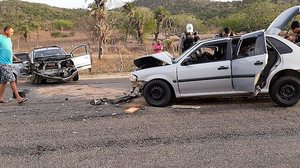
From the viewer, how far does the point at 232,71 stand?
845 centimetres

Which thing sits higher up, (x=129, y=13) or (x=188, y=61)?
(x=129, y=13)

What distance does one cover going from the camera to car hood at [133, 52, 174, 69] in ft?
30.2

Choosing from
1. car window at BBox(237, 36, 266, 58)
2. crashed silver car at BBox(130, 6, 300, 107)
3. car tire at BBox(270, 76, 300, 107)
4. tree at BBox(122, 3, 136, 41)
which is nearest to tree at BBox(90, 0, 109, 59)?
tree at BBox(122, 3, 136, 41)

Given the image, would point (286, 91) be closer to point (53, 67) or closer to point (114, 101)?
point (114, 101)

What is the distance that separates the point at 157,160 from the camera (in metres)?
5.21

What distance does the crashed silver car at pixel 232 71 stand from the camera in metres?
8.19

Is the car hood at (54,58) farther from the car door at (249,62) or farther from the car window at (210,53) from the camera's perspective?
the car door at (249,62)

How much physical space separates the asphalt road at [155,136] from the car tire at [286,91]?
0.16 metres

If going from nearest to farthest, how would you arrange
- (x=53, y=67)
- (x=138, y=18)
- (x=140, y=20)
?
(x=53, y=67) → (x=138, y=18) → (x=140, y=20)

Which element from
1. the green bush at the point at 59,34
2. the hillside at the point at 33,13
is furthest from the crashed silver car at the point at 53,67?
the hillside at the point at 33,13

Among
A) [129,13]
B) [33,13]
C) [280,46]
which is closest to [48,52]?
[280,46]

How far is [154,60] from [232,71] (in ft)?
6.53

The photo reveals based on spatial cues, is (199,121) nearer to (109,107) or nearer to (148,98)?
(148,98)

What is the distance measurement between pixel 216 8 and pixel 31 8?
4515 centimetres
